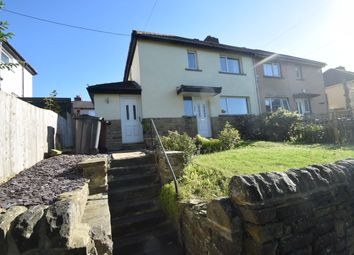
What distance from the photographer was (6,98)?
375cm

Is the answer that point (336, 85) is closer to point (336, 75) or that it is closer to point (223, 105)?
point (336, 75)

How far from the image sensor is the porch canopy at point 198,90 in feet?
37.6

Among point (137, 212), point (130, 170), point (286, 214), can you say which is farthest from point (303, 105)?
point (286, 214)

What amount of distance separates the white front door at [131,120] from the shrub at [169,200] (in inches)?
268

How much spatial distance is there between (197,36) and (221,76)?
345 centimetres

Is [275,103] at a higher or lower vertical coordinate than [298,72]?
lower

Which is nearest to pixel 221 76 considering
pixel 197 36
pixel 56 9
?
pixel 197 36

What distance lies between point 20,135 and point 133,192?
251cm

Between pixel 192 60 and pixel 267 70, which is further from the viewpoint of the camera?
pixel 267 70

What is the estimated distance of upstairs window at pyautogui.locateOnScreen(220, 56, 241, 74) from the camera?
13.7 meters

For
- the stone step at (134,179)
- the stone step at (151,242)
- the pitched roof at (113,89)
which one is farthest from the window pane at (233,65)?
the stone step at (151,242)

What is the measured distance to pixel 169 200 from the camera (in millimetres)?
4070

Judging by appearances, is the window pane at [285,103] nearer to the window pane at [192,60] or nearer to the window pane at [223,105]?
the window pane at [223,105]

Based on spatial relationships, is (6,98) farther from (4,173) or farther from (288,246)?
(288,246)
